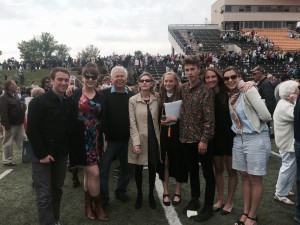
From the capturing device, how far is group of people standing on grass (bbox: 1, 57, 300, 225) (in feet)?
11.3

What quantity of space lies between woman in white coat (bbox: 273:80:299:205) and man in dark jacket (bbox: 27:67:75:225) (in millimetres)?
2803

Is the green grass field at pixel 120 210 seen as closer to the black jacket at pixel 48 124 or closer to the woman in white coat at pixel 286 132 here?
the woman in white coat at pixel 286 132

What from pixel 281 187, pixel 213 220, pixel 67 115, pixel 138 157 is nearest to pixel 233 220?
pixel 213 220

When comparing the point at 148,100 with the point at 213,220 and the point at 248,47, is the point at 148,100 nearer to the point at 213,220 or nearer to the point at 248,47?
the point at 213,220

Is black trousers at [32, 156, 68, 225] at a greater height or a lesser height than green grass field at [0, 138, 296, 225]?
greater

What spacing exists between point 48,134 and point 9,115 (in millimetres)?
4031

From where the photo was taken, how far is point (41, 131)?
3389 millimetres

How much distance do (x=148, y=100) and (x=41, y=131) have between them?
1498 mm

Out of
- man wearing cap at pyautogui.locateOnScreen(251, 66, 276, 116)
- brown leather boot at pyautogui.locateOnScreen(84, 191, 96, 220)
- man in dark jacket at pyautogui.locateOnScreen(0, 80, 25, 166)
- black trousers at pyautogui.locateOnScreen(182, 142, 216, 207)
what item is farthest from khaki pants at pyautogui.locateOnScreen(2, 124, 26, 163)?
man wearing cap at pyautogui.locateOnScreen(251, 66, 276, 116)

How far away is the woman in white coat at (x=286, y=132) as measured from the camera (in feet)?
13.8

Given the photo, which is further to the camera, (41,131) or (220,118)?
(220,118)

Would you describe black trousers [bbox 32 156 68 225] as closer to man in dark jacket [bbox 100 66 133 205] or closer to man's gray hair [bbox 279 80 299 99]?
man in dark jacket [bbox 100 66 133 205]

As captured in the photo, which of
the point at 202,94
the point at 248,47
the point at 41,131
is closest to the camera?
the point at 41,131

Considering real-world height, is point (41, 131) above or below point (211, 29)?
below
